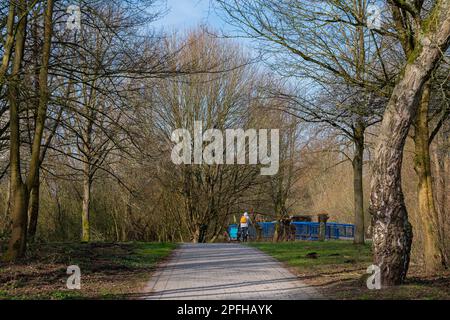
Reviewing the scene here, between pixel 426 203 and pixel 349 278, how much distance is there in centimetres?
261

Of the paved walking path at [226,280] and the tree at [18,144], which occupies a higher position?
the tree at [18,144]

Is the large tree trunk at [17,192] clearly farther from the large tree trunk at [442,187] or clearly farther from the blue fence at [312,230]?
the blue fence at [312,230]

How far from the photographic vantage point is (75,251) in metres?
16.2

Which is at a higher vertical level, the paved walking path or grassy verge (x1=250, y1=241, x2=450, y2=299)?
grassy verge (x1=250, y1=241, x2=450, y2=299)

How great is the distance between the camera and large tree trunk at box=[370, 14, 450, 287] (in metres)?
10.3

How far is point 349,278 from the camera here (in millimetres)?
12094

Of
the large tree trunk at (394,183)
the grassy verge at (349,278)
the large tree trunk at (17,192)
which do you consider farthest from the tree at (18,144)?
the large tree trunk at (394,183)

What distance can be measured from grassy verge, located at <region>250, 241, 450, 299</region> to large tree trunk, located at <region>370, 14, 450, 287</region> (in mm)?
520

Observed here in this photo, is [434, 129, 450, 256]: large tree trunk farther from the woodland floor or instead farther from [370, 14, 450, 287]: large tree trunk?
[370, 14, 450, 287]: large tree trunk

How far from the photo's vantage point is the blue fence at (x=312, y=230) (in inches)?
1435

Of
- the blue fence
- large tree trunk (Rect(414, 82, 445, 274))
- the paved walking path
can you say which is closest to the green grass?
the paved walking path

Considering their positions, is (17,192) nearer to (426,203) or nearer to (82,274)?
(82,274)

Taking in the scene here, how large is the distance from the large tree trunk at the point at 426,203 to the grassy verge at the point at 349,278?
433 millimetres
